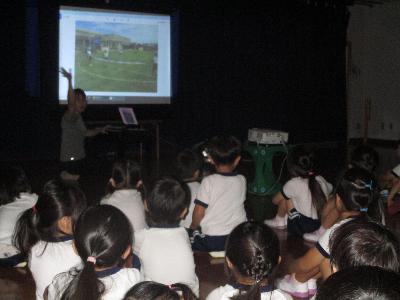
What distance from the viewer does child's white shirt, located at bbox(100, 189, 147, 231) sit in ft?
8.25

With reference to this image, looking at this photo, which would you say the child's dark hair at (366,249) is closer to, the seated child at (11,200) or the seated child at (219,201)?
the seated child at (219,201)

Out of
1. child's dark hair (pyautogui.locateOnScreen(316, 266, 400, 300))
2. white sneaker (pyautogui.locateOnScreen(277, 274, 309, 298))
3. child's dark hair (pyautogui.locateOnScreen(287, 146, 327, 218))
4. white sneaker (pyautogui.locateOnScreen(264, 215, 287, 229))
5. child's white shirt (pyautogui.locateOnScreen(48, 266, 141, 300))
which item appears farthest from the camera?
white sneaker (pyautogui.locateOnScreen(264, 215, 287, 229))

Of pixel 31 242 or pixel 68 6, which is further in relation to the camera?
pixel 68 6

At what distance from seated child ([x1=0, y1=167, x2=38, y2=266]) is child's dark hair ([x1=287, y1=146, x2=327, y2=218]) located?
1653mm

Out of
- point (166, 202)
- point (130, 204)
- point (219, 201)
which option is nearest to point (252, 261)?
point (166, 202)

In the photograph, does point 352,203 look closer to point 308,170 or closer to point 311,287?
point 311,287

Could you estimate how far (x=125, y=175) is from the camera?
103 inches

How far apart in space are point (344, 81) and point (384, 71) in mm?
821

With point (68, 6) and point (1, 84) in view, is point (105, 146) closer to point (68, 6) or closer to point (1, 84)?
point (1, 84)

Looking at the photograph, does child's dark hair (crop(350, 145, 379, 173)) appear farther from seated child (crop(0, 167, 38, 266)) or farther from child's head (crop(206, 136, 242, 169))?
seated child (crop(0, 167, 38, 266))

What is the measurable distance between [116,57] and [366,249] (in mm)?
4628

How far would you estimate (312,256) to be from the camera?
2096 mm

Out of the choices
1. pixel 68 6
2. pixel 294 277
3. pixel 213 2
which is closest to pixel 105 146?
pixel 68 6

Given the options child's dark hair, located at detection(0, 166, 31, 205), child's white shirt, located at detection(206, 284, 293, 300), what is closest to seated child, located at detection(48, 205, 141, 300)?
child's white shirt, located at detection(206, 284, 293, 300)
